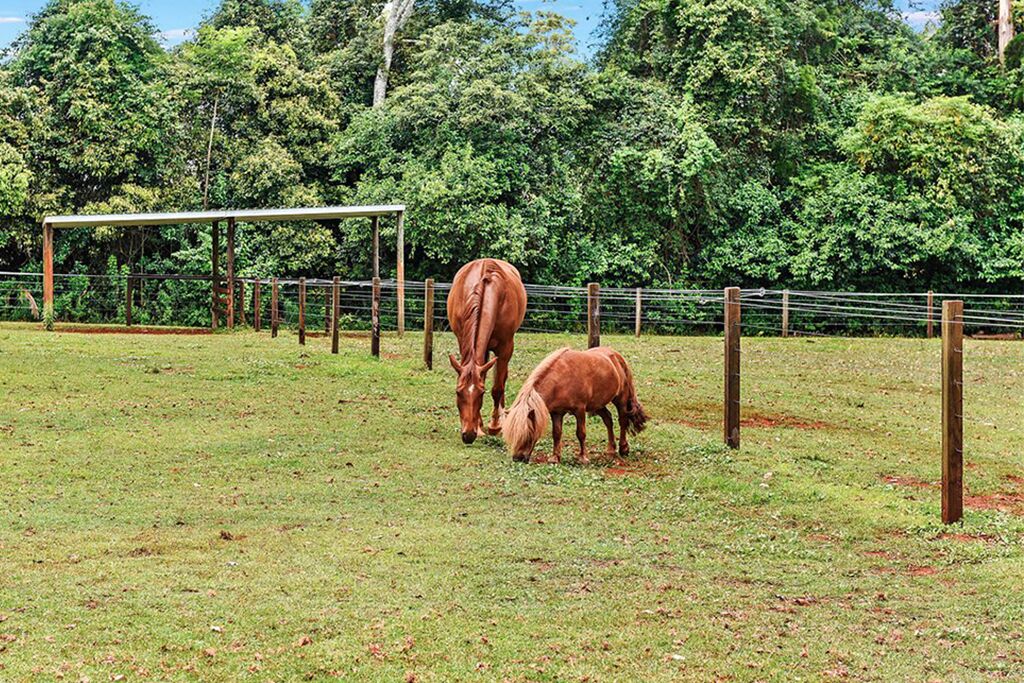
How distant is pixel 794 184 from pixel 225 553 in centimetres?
2595

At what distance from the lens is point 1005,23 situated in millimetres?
33406

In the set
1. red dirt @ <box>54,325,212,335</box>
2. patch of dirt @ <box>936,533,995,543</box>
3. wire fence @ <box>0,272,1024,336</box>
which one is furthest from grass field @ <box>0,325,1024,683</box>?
wire fence @ <box>0,272,1024,336</box>

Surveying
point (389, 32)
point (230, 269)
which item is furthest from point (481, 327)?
point (389, 32)

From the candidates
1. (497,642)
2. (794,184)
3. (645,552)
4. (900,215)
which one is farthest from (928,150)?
(497,642)

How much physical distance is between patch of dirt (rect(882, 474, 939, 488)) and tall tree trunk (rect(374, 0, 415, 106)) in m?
25.3

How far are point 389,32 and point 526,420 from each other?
25.3 m

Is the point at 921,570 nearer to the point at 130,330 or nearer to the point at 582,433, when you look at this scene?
the point at 582,433

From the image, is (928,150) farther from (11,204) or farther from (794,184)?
(11,204)

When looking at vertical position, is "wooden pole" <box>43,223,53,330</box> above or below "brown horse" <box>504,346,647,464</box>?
above

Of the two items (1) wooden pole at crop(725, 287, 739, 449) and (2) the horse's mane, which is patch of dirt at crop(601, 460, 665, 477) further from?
(2) the horse's mane

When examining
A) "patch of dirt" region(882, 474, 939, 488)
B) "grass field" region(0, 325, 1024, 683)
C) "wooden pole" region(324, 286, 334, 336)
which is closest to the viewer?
"grass field" region(0, 325, 1024, 683)

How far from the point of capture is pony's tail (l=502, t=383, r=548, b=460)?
9.84 metres

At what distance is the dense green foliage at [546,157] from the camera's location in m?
28.0

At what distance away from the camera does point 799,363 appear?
19125mm
